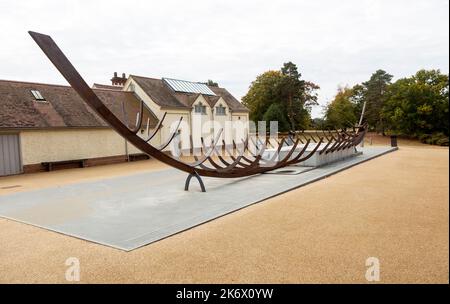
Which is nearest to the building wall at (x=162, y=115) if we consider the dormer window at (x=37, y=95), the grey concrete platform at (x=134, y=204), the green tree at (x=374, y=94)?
the dormer window at (x=37, y=95)

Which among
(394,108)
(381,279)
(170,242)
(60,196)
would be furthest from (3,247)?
(394,108)

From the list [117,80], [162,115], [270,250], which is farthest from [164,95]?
[270,250]

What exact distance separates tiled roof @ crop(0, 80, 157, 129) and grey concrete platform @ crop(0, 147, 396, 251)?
6873 mm

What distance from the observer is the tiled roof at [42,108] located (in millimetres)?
15676

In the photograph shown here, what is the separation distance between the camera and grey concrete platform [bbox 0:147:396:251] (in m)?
5.73

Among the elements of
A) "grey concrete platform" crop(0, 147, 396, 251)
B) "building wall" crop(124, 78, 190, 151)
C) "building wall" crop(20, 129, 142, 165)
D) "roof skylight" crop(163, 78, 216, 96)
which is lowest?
"grey concrete platform" crop(0, 147, 396, 251)

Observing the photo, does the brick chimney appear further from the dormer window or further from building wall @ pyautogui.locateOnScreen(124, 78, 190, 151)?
the dormer window

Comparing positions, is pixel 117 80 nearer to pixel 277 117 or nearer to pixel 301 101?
pixel 277 117

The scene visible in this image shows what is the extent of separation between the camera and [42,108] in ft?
56.6

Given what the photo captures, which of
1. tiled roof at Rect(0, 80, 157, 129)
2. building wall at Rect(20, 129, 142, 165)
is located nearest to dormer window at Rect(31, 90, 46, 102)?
tiled roof at Rect(0, 80, 157, 129)

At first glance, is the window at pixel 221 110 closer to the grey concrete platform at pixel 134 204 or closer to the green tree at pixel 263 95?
the green tree at pixel 263 95

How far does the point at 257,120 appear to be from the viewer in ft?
140
